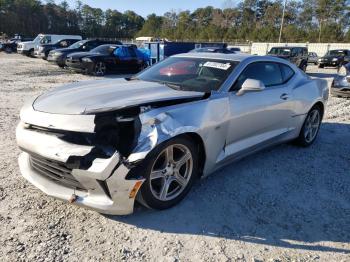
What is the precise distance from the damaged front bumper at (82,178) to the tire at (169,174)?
0.66 ft

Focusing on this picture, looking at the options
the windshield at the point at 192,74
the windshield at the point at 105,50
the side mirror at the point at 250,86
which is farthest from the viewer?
the windshield at the point at 105,50

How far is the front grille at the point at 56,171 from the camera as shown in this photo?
3.03 metres

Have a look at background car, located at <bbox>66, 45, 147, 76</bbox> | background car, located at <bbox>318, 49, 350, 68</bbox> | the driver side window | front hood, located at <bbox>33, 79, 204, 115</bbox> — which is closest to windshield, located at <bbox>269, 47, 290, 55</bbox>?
background car, located at <bbox>318, 49, 350, 68</bbox>

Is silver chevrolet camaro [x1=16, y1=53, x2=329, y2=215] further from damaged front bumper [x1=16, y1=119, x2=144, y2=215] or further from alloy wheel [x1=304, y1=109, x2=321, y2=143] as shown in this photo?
alloy wheel [x1=304, y1=109, x2=321, y2=143]

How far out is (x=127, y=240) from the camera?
295cm

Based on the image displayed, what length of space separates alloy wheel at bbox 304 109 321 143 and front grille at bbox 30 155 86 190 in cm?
387

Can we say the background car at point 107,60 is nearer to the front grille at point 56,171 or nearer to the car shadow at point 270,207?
the car shadow at point 270,207

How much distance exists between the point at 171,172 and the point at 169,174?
30 millimetres

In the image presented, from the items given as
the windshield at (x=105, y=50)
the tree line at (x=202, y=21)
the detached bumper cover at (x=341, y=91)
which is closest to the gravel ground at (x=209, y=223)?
the detached bumper cover at (x=341, y=91)

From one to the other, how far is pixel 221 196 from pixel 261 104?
4.26 ft

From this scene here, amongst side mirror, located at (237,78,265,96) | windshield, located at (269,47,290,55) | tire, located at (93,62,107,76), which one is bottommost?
tire, located at (93,62,107,76)

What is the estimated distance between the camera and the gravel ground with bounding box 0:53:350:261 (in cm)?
283

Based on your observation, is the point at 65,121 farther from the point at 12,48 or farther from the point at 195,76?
the point at 12,48

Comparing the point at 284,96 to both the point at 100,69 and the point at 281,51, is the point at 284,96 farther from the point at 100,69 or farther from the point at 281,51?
the point at 281,51
